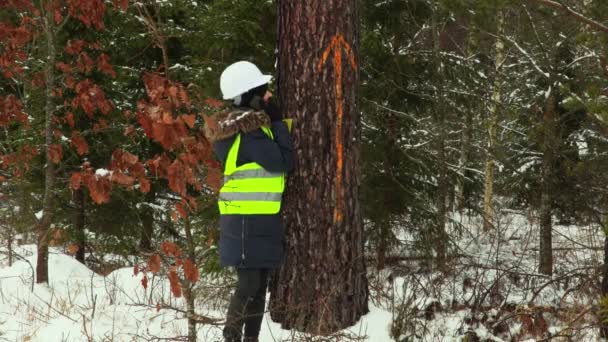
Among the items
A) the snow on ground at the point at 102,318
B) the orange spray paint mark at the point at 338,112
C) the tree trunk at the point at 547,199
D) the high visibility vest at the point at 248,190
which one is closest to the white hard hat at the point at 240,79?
the high visibility vest at the point at 248,190

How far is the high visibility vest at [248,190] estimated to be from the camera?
12.8 feet

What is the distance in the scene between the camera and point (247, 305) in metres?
4.00

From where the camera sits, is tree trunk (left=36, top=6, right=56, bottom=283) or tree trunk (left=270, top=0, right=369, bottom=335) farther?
tree trunk (left=36, top=6, right=56, bottom=283)

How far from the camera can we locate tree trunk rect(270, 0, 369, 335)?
4121 millimetres

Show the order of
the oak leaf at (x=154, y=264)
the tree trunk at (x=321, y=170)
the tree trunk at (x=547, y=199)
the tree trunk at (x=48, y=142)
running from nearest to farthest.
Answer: the oak leaf at (x=154, y=264) → the tree trunk at (x=321, y=170) → the tree trunk at (x=48, y=142) → the tree trunk at (x=547, y=199)

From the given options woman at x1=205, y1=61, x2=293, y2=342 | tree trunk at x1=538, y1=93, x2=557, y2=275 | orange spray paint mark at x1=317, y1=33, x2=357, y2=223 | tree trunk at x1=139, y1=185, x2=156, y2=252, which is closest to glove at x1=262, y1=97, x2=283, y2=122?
woman at x1=205, y1=61, x2=293, y2=342

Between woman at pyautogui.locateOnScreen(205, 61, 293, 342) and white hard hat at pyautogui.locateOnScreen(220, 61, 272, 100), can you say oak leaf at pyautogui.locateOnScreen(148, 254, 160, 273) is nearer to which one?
Answer: woman at pyautogui.locateOnScreen(205, 61, 293, 342)

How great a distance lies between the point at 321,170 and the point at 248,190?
22.6 inches

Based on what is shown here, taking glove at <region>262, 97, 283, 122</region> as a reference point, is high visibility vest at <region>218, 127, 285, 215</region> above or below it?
below

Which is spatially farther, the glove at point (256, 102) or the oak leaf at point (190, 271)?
the glove at point (256, 102)

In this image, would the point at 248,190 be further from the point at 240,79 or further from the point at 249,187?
the point at 240,79

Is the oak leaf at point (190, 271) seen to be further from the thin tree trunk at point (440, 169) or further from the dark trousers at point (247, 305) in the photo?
Result: the thin tree trunk at point (440, 169)

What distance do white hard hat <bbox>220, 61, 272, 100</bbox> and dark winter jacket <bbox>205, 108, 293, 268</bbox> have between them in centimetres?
15

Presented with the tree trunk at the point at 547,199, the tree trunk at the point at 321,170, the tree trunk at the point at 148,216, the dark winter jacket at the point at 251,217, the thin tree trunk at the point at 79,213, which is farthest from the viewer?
the tree trunk at the point at 148,216
